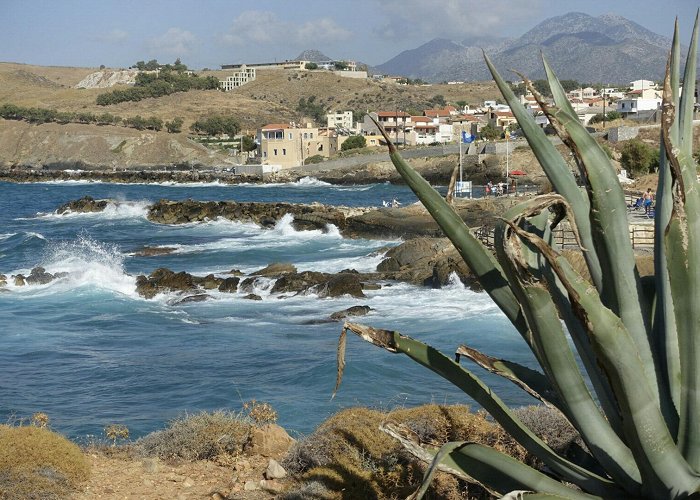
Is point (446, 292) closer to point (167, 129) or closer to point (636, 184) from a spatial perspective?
point (636, 184)

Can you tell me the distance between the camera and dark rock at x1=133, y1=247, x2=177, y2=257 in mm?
38688

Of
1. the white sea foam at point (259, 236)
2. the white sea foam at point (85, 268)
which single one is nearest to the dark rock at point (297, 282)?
the white sea foam at point (85, 268)

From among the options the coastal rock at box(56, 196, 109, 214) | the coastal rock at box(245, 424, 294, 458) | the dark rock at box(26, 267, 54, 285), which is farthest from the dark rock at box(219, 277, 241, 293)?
the coastal rock at box(56, 196, 109, 214)

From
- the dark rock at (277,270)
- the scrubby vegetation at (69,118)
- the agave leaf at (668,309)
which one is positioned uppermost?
the scrubby vegetation at (69,118)

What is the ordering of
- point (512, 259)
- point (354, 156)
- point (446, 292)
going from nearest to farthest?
point (512, 259)
point (446, 292)
point (354, 156)

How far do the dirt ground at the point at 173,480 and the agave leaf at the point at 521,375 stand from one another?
8.41ft

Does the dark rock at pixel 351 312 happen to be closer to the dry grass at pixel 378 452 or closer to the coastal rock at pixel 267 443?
the coastal rock at pixel 267 443

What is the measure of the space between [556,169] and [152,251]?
121ft

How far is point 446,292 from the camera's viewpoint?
25.7 meters

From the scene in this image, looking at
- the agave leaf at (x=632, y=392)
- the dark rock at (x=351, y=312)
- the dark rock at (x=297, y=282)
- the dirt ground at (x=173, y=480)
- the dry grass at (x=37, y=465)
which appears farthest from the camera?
the dark rock at (x=297, y=282)

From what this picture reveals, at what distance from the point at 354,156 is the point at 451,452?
301ft

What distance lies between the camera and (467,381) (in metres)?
3.76

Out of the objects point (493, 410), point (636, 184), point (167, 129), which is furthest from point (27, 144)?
point (493, 410)

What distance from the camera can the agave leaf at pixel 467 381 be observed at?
146 inches
